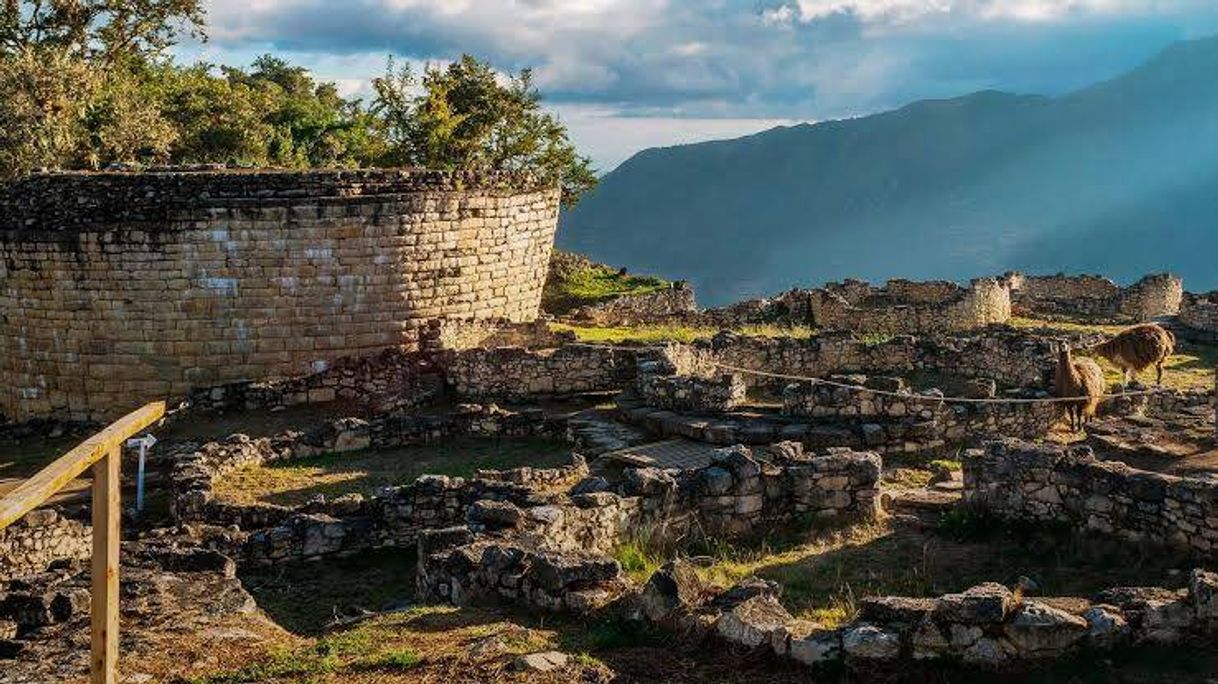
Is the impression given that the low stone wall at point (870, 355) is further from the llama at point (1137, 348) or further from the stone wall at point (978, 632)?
A: the stone wall at point (978, 632)

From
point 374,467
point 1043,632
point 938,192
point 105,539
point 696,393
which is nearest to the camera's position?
point 105,539

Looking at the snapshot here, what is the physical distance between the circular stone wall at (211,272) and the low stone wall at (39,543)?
8.45 metres

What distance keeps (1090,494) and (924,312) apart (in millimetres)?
18927

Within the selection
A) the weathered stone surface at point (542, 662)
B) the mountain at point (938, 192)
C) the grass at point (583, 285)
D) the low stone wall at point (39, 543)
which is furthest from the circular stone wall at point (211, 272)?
the mountain at point (938, 192)

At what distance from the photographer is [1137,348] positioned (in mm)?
18594

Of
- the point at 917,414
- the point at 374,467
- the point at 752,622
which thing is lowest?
the point at 374,467

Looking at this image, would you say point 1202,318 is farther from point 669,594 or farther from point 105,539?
point 105,539

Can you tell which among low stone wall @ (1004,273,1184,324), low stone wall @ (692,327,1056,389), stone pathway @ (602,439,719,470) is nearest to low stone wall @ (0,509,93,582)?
stone pathway @ (602,439,719,470)

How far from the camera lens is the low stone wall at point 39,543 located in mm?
12703

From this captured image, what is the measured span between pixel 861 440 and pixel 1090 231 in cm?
14882

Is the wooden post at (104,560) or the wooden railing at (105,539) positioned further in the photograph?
the wooden post at (104,560)

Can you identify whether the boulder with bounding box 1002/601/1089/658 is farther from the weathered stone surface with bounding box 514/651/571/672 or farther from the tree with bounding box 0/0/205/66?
the tree with bounding box 0/0/205/66

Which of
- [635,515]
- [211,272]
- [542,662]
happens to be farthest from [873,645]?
[211,272]

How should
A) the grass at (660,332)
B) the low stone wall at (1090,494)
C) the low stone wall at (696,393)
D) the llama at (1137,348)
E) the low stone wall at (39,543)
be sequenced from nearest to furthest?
the low stone wall at (1090,494), the low stone wall at (39,543), the low stone wall at (696,393), the llama at (1137,348), the grass at (660,332)
